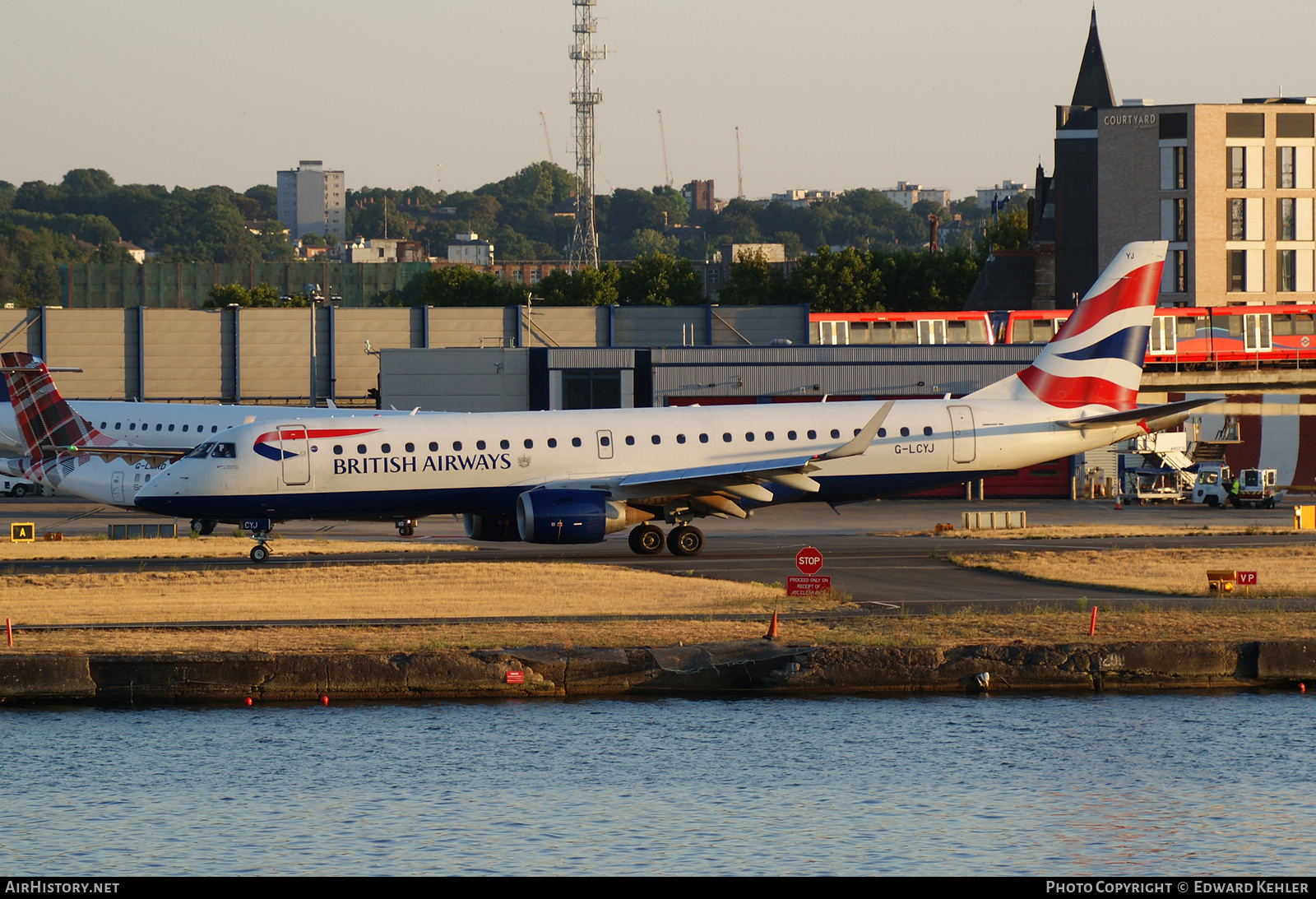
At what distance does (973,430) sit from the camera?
1726 inches

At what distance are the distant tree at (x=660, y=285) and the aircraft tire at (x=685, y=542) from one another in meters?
120

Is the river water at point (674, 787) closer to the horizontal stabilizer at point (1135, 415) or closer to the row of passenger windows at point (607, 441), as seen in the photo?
the row of passenger windows at point (607, 441)

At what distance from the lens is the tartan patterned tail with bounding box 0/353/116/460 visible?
6012 cm

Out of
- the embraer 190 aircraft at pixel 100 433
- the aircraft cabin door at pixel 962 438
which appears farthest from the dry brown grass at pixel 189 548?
the aircraft cabin door at pixel 962 438

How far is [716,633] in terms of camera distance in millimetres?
26844

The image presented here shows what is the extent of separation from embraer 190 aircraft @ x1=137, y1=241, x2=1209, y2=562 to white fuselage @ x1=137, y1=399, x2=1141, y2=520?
44 millimetres

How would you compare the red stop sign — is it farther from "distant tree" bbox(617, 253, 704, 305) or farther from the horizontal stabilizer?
"distant tree" bbox(617, 253, 704, 305)

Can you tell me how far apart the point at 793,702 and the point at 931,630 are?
406cm

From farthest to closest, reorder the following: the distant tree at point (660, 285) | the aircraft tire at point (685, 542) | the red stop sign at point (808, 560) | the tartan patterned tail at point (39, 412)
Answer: the distant tree at point (660, 285) < the tartan patterned tail at point (39, 412) < the aircraft tire at point (685, 542) < the red stop sign at point (808, 560)

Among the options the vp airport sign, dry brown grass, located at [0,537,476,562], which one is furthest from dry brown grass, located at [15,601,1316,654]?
dry brown grass, located at [0,537,476,562]

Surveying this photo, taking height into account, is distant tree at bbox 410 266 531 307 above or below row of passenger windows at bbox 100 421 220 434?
above

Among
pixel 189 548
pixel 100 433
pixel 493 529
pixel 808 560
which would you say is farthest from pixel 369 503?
pixel 100 433

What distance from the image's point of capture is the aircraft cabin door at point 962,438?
43.7 metres
